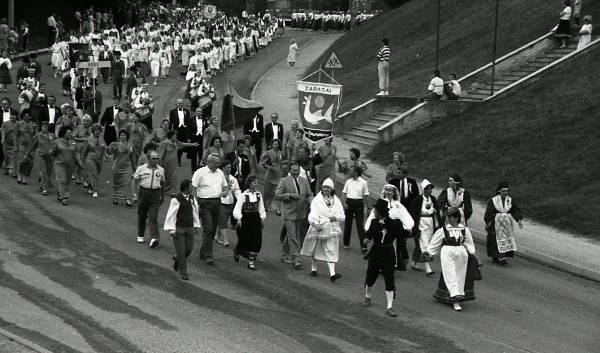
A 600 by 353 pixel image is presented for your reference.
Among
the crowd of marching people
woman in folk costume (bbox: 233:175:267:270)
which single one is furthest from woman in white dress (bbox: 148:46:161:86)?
the crowd of marching people

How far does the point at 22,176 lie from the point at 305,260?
781 cm

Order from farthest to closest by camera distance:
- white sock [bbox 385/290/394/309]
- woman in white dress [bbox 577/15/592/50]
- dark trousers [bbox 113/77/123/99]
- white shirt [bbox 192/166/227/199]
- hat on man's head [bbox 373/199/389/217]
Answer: dark trousers [bbox 113/77/123/99], woman in white dress [bbox 577/15/592/50], white shirt [bbox 192/166/227/199], hat on man's head [bbox 373/199/389/217], white sock [bbox 385/290/394/309]

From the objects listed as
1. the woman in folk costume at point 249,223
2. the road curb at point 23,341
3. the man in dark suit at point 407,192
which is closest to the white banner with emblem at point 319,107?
the man in dark suit at point 407,192

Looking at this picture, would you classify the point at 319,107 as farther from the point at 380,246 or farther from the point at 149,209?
the point at 380,246

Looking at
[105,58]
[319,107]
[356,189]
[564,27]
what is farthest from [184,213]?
[105,58]

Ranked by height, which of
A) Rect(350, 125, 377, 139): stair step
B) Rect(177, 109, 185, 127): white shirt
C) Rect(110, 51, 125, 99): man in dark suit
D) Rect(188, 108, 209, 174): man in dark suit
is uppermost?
Rect(110, 51, 125, 99): man in dark suit

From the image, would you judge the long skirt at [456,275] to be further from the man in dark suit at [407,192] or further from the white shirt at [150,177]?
the white shirt at [150,177]

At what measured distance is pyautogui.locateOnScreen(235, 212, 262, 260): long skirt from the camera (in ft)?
53.9

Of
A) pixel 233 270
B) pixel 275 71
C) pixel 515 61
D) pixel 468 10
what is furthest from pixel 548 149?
pixel 275 71

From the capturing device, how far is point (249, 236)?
647 inches

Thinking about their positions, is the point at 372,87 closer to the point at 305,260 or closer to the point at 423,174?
the point at 423,174

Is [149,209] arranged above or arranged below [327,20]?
below

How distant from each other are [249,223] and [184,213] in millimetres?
1245

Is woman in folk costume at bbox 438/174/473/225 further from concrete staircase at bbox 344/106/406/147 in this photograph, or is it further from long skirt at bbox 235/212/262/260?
concrete staircase at bbox 344/106/406/147
